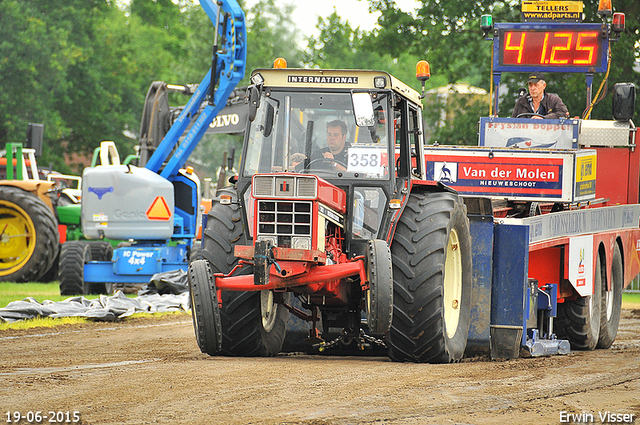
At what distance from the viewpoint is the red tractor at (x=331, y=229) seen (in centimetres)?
726

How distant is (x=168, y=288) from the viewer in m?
14.5

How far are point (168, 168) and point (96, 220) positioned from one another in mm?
1633

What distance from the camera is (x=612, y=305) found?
11.9m

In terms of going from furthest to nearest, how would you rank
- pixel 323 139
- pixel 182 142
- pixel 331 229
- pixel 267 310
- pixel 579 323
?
pixel 182 142 < pixel 579 323 < pixel 267 310 < pixel 323 139 < pixel 331 229

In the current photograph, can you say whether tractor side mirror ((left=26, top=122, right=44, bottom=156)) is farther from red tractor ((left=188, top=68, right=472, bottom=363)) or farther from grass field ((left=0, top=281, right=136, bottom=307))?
red tractor ((left=188, top=68, right=472, bottom=363))

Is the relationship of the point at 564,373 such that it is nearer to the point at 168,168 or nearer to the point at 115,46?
the point at 168,168

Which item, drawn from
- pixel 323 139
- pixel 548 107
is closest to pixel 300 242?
pixel 323 139

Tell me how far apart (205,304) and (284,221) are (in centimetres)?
92

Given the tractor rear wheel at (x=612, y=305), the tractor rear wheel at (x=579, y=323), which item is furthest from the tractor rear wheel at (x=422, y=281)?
the tractor rear wheel at (x=612, y=305)

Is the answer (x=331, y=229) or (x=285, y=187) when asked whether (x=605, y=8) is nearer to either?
(x=331, y=229)

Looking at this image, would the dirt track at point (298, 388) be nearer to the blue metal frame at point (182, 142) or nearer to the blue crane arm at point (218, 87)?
the blue metal frame at point (182, 142)

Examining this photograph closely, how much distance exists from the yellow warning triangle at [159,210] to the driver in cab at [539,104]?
5621mm

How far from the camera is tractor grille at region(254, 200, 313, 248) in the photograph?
7.26 metres

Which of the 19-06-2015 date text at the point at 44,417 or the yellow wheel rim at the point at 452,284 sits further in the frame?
the yellow wheel rim at the point at 452,284
